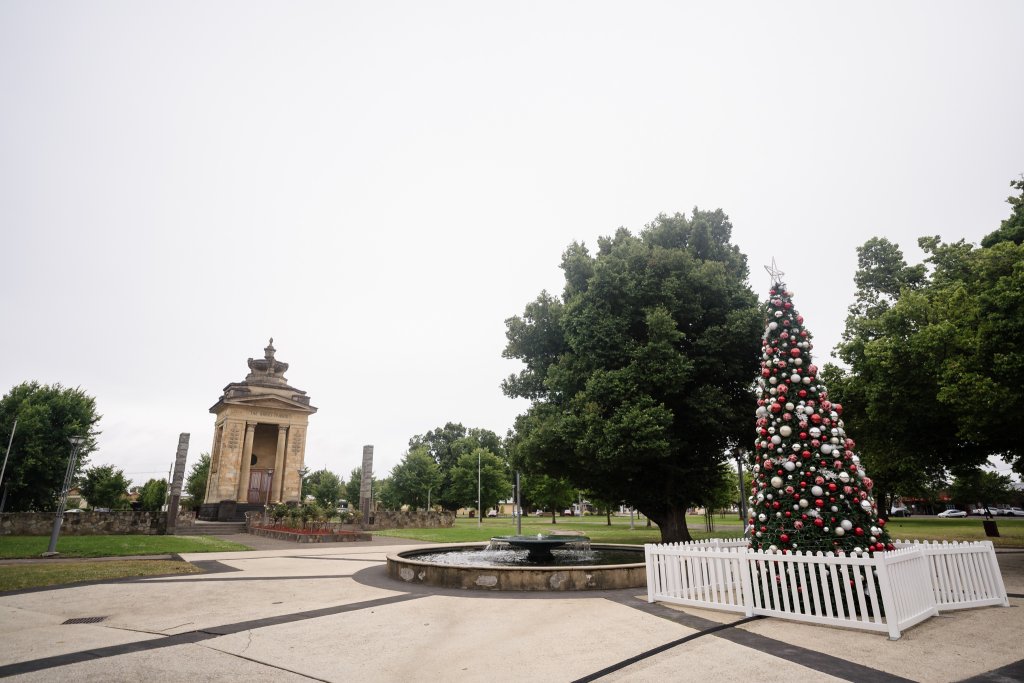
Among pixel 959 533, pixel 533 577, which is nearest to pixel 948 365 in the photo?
pixel 533 577

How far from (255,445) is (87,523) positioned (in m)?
19.5

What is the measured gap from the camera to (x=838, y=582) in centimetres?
823

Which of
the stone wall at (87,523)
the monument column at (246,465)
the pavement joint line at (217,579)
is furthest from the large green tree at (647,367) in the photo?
the monument column at (246,465)

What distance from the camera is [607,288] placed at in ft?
74.3

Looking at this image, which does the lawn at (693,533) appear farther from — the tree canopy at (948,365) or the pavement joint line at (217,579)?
the pavement joint line at (217,579)

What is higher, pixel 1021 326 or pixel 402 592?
pixel 1021 326

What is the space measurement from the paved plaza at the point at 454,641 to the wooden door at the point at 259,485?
3970cm

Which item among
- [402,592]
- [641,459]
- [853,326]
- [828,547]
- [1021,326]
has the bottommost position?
[402,592]

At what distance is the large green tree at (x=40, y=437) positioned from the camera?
37.9m

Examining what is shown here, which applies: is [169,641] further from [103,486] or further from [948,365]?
[103,486]

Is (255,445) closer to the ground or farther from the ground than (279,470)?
farther from the ground

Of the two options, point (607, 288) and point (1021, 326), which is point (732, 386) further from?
point (1021, 326)

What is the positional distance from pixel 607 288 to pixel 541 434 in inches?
274

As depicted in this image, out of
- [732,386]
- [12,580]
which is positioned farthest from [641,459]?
[12,580]
